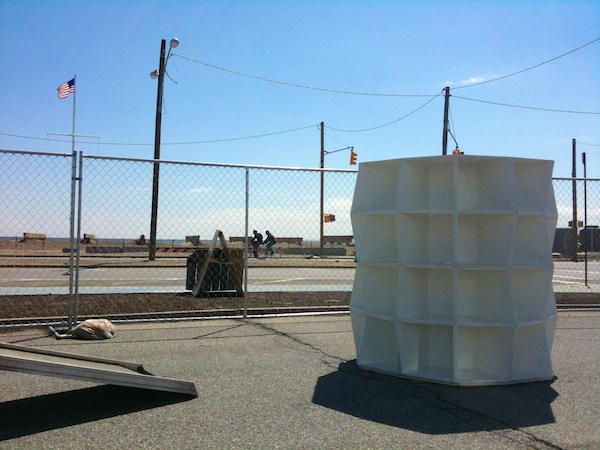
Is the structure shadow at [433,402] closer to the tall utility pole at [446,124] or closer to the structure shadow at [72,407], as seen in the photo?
the structure shadow at [72,407]

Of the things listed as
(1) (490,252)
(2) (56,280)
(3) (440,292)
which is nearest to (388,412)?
(3) (440,292)

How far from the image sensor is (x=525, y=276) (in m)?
5.15

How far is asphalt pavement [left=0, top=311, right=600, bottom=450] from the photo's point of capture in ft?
11.5

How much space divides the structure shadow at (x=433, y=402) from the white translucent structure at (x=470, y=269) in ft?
0.69

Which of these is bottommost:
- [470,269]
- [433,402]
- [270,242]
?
[433,402]

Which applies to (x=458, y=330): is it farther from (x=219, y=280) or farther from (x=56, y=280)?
(x=56, y=280)

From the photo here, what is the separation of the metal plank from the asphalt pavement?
186 mm

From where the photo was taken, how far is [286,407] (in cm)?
416

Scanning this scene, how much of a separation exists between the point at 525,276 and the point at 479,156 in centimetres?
129

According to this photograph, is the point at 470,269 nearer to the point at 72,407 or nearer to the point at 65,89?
the point at 72,407

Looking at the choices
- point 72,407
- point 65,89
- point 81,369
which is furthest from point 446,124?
point 81,369

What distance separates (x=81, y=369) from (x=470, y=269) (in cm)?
352

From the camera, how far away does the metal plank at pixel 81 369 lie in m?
3.60

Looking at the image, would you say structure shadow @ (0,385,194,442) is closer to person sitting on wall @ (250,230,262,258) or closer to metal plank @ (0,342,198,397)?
metal plank @ (0,342,198,397)
